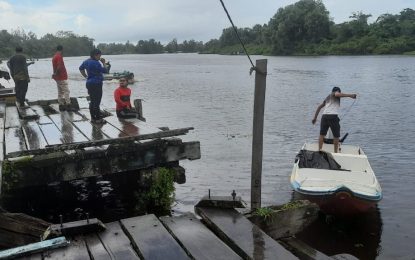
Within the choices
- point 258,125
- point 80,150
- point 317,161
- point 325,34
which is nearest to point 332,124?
point 317,161

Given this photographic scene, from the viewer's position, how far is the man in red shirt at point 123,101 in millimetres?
10664

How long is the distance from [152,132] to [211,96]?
2665 centimetres

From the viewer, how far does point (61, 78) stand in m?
12.3

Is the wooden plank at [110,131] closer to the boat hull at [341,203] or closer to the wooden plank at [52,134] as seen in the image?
the wooden plank at [52,134]

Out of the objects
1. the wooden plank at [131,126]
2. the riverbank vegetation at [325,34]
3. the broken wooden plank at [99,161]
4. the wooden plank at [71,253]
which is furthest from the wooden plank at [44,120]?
the riverbank vegetation at [325,34]

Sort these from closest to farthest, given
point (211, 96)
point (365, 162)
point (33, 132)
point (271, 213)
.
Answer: point (271, 213) → point (33, 132) → point (365, 162) → point (211, 96)

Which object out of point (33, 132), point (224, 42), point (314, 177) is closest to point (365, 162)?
point (314, 177)

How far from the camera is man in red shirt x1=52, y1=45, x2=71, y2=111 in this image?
12125 millimetres

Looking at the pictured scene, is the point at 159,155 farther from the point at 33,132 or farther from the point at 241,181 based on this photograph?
the point at 241,181

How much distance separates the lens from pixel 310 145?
41.5 feet

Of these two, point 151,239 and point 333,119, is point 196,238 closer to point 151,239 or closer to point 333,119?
point 151,239

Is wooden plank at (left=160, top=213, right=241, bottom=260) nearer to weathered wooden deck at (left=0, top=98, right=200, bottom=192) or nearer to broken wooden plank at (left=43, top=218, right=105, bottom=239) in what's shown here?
broken wooden plank at (left=43, top=218, right=105, bottom=239)

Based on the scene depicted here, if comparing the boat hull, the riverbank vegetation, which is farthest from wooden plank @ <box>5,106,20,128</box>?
the riverbank vegetation

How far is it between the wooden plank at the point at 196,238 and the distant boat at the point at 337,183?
12.2 ft
